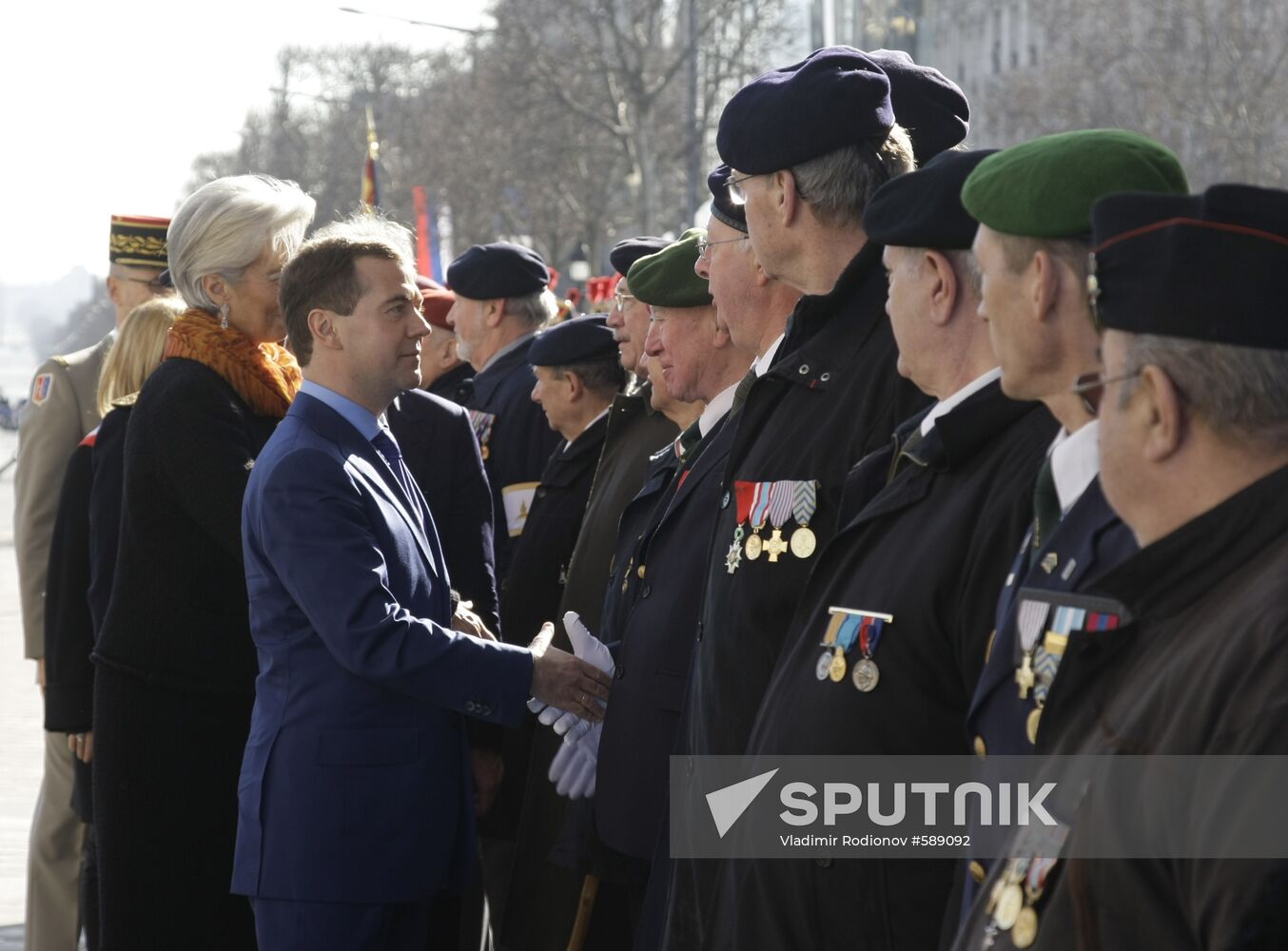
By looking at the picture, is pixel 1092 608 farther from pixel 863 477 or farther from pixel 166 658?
pixel 166 658

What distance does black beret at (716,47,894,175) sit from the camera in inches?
126

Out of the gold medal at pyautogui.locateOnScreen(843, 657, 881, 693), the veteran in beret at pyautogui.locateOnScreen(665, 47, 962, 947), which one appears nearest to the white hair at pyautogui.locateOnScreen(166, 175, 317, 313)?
the veteran in beret at pyautogui.locateOnScreen(665, 47, 962, 947)

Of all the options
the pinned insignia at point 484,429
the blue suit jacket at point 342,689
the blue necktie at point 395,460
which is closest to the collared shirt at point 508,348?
the pinned insignia at point 484,429

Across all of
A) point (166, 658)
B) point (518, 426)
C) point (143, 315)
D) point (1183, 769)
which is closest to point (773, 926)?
point (1183, 769)

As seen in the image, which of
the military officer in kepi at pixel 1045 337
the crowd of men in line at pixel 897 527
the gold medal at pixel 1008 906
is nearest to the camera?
the crowd of men in line at pixel 897 527

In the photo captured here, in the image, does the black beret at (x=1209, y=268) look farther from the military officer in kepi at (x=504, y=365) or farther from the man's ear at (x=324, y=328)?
the military officer in kepi at (x=504, y=365)

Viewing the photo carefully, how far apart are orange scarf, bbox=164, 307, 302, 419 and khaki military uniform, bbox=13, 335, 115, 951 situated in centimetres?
187

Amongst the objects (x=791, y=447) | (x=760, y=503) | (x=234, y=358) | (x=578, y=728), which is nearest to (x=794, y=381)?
(x=791, y=447)

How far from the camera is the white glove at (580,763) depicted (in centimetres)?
395

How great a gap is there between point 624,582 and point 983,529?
1.73 metres

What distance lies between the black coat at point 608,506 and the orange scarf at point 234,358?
1.03 metres

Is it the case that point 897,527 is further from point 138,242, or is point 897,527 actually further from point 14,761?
point 14,761

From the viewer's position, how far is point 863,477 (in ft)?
9.16

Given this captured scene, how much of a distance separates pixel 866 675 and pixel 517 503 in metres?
4.02
